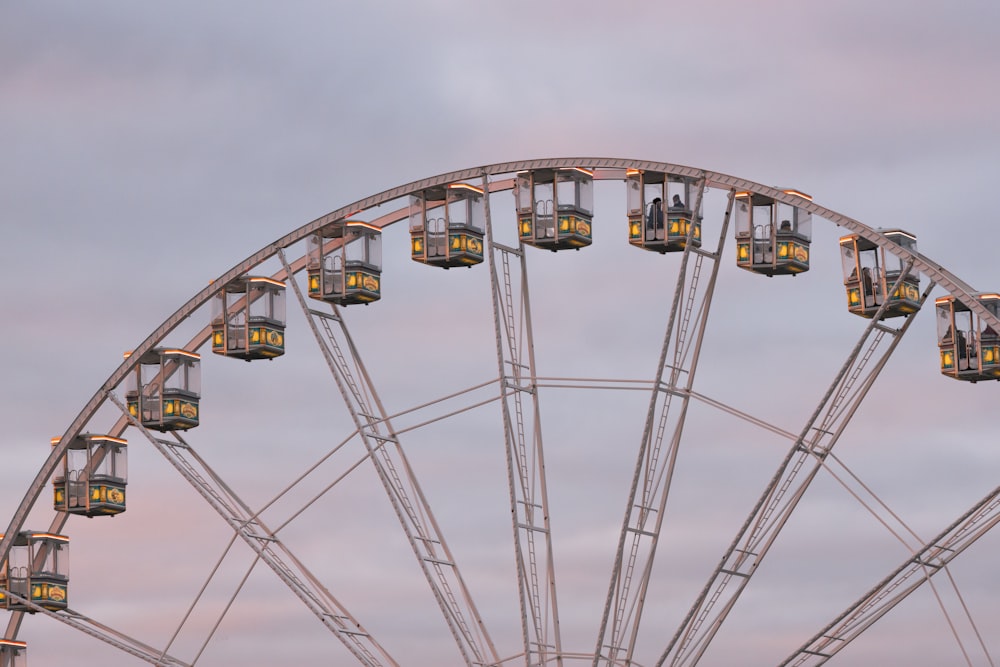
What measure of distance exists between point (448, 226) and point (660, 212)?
768 centimetres

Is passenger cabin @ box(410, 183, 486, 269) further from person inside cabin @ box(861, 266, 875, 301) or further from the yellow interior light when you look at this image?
person inside cabin @ box(861, 266, 875, 301)

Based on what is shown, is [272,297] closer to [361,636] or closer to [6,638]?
[361,636]

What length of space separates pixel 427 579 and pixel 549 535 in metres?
4.37

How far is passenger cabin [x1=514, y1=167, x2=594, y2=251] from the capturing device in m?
79.5

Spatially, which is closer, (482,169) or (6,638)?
(482,169)

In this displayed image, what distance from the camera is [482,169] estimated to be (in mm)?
79812

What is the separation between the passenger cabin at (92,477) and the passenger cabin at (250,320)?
7.70m

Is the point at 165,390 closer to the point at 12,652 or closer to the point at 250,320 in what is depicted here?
the point at 250,320

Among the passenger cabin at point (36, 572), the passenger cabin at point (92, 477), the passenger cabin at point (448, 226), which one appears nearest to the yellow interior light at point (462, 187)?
the passenger cabin at point (448, 226)

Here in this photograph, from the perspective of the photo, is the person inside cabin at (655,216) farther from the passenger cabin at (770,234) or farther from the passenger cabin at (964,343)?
the passenger cabin at (964,343)

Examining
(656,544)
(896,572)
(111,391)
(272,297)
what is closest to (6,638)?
(111,391)

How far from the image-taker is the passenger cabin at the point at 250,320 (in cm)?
8725

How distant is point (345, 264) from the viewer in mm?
84438

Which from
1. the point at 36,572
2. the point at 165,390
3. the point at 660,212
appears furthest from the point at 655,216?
the point at 36,572
